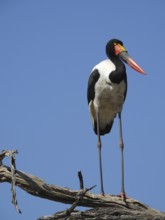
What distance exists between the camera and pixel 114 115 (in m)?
9.69

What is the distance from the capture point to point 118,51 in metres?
9.59

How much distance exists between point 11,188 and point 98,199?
1.27 meters

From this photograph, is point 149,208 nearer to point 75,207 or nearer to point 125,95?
point 75,207

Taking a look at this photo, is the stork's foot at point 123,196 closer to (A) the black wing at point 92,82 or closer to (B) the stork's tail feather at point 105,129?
(A) the black wing at point 92,82

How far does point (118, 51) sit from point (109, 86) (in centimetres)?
77

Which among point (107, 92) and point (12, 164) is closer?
point (12, 164)

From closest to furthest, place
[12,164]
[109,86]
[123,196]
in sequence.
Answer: [12,164]
[123,196]
[109,86]

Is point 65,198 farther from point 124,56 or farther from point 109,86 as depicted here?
point 124,56

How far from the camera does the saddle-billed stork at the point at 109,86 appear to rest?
9.12m

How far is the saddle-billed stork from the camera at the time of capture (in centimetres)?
912

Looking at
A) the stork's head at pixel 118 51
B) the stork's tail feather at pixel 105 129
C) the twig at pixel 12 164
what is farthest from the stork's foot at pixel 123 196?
the stork's head at pixel 118 51

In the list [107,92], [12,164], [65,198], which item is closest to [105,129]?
[107,92]

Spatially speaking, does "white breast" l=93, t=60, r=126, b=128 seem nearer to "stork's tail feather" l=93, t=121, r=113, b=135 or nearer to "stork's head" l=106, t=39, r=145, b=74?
"stork's head" l=106, t=39, r=145, b=74

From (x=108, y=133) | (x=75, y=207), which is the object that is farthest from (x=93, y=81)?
(x=75, y=207)
